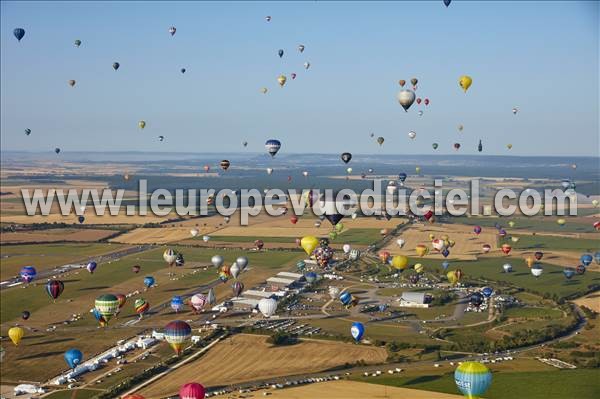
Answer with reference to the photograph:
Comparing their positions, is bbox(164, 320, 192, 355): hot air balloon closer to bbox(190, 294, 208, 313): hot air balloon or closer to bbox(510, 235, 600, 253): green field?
bbox(190, 294, 208, 313): hot air balloon

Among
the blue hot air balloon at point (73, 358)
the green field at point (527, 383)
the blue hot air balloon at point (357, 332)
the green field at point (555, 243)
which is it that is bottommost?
the green field at point (527, 383)

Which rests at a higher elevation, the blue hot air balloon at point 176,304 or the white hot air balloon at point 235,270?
the white hot air balloon at point 235,270

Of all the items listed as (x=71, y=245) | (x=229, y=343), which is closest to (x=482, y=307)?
(x=229, y=343)

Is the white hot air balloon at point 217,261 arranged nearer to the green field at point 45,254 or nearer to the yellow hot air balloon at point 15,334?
the green field at point 45,254

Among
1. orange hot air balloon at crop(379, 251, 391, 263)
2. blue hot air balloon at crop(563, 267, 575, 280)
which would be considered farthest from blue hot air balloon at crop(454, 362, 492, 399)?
orange hot air balloon at crop(379, 251, 391, 263)

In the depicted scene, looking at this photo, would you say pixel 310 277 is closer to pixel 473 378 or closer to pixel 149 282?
pixel 149 282

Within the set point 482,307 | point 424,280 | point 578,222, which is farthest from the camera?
point 578,222

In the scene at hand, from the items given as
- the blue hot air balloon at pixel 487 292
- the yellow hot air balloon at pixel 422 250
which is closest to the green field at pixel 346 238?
the yellow hot air balloon at pixel 422 250

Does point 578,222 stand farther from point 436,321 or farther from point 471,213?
point 436,321
